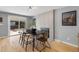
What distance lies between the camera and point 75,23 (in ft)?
10.0

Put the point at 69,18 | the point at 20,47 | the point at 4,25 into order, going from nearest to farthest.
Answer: the point at 69,18 → the point at 20,47 → the point at 4,25

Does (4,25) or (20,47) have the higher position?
(4,25)

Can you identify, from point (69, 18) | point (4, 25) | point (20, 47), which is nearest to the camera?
point (69, 18)

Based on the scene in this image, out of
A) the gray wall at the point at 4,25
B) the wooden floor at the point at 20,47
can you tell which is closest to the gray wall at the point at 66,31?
the wooden floor at the point at 20,47

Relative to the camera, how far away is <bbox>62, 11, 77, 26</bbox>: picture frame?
2.94 m

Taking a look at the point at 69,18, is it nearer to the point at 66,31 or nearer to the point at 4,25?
the point at 66,31

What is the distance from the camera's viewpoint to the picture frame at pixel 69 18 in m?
2.94

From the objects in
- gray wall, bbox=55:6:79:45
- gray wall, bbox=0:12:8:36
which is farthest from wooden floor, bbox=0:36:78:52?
gray wall, bbox=0:12:8:36

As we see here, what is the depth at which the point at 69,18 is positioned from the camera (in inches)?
119

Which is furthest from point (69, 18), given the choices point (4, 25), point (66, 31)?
point (4, 25)

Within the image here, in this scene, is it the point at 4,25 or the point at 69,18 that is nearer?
the point at 69,18

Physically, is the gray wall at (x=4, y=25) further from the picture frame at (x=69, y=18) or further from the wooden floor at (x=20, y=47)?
the picture frame at (x=69, y=18)

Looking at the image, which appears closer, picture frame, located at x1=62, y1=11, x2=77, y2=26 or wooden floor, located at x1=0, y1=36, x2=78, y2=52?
wooden floor, located at x1=0, y1=36, x2=78, y2=52

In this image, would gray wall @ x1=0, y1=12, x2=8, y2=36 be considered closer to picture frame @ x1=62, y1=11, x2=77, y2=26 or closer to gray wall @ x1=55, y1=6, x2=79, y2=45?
gray wall @ x1=55, y1=6, x2=79, y2=45
